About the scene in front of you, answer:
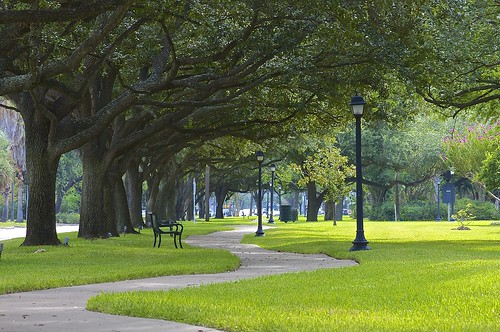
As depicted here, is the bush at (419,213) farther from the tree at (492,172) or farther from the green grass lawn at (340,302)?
the green grass lawn at (340,302)

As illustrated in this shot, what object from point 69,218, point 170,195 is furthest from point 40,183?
point 69,218

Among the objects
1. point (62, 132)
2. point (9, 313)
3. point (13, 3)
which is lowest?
point (9, 313)

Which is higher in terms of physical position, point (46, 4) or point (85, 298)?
point (46, 4)

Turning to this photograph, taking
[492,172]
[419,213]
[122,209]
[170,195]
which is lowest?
[122,209]

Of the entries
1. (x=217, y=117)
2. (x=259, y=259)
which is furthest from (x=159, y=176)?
(x=259, y=259)

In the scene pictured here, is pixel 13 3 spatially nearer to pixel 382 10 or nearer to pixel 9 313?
pixel 382 10

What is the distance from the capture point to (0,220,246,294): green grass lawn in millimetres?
15344

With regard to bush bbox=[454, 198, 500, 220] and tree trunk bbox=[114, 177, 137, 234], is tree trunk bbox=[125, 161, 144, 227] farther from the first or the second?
bush bbox=[454, 198, 500, 220]

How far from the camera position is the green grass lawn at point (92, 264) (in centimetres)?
1534

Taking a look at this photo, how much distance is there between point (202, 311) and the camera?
10.3 metres

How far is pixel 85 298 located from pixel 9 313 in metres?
1.89

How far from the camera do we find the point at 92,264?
19797 millimetres

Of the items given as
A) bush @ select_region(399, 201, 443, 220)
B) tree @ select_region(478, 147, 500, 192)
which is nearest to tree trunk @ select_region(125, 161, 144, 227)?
tree @ select_region(478, 147, 500, 192)

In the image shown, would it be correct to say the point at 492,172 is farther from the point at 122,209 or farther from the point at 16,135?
the point at 16,135
